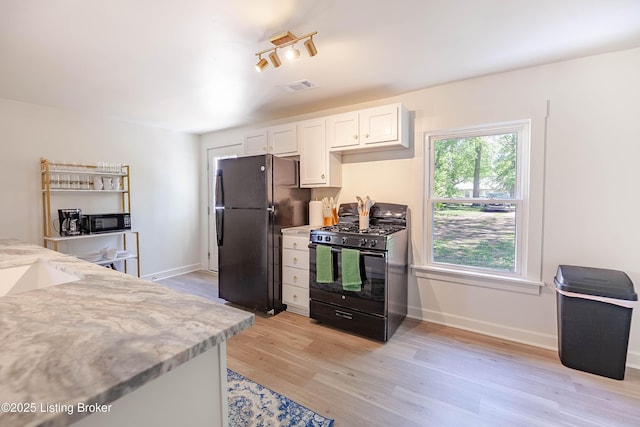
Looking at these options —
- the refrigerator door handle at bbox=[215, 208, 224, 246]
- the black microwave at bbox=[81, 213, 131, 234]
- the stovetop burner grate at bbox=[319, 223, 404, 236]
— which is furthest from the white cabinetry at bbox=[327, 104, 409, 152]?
the black microwave at bbox=[81, 213, 131, 234]

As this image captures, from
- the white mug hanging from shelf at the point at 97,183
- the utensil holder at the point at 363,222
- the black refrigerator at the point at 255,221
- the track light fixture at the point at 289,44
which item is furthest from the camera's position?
the white mug hanging from shelf at the point at 97,183

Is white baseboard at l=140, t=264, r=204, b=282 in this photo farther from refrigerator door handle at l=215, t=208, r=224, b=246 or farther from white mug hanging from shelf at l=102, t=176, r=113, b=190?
refrigerator door handle at l=215, t=208, r=224, b=246

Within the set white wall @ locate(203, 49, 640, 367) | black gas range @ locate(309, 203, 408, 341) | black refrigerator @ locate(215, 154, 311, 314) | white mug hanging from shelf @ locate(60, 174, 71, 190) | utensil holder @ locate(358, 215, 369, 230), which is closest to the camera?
white wall @ locate(203, 49, 640, 367)

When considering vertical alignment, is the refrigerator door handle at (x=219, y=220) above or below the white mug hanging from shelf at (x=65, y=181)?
below

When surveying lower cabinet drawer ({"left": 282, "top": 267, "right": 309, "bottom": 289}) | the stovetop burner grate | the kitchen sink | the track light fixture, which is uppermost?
the track light fixture

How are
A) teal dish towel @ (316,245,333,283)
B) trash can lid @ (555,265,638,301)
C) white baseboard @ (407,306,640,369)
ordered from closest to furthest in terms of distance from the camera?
trash can lid @ (555,265,638,301) < white baseboard @ (407,306,640,369) < teal dish towel @ (316,245,333,283)

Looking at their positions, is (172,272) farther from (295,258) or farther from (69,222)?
(295,258)

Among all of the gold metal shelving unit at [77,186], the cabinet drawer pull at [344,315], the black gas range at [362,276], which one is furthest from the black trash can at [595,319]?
the gold metal shelving unit at [77,186]

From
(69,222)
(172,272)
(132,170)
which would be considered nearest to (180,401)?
(69,222)

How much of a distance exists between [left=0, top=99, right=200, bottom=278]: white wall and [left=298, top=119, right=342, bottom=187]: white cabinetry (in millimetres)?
2480

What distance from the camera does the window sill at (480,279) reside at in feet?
8.32

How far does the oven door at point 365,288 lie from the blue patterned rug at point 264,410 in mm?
1028

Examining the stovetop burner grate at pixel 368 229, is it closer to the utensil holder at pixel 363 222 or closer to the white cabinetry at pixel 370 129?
the utensil holder at pixel 363 222

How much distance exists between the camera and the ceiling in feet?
5.54
